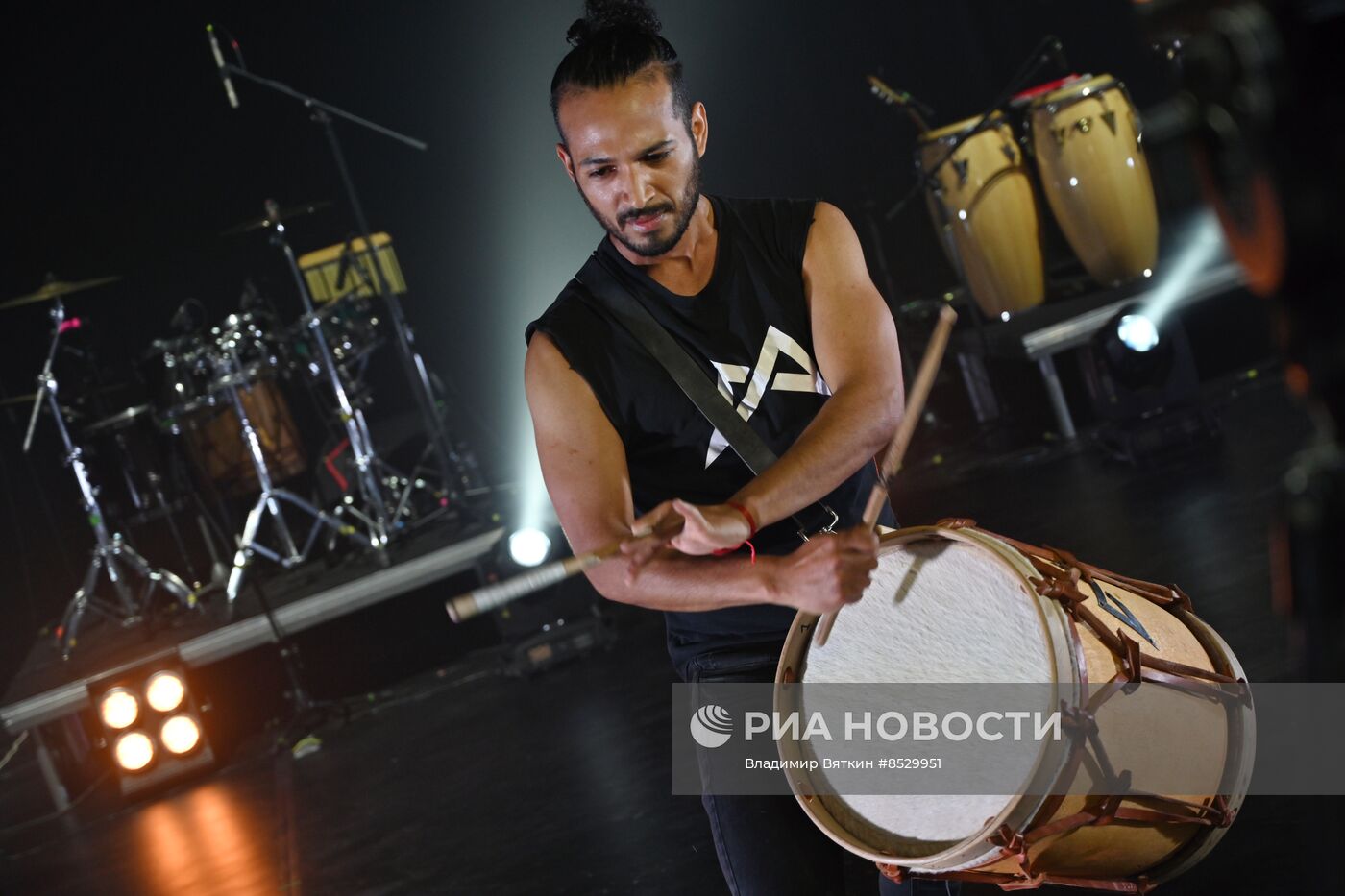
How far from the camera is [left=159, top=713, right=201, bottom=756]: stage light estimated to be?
5.57 metres

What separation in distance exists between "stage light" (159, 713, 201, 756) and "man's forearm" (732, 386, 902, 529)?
14.9ft

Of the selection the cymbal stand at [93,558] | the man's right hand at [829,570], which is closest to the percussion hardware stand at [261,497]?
the cymbal stand at [93,558]

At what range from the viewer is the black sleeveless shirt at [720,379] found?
207cm

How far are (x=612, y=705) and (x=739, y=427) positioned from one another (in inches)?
119

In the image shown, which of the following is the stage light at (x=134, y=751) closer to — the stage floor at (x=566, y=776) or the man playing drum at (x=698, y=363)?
the stage floor at (x=566, y=776)

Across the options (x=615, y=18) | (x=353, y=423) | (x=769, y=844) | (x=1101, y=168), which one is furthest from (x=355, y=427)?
(x=769, y=844)

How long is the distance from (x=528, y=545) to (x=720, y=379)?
12.1 feet

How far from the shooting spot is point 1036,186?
23.2 feet

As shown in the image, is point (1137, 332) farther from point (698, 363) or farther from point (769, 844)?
point (769, 844)

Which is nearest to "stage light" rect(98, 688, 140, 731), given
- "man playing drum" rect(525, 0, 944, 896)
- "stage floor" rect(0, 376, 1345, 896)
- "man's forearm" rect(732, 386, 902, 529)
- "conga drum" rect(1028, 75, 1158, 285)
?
"stage floor" rect(0, 376, 1345, 896)

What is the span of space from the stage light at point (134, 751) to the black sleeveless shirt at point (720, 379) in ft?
14.1

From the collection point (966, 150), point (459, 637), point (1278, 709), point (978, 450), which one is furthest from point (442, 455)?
point (1278, 709)

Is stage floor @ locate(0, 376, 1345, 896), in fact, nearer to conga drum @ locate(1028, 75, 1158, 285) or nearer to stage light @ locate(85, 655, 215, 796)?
stage light @ locate(85, 655, 215, 796)

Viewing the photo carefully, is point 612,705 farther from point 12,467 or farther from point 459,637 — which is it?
point 12,467
